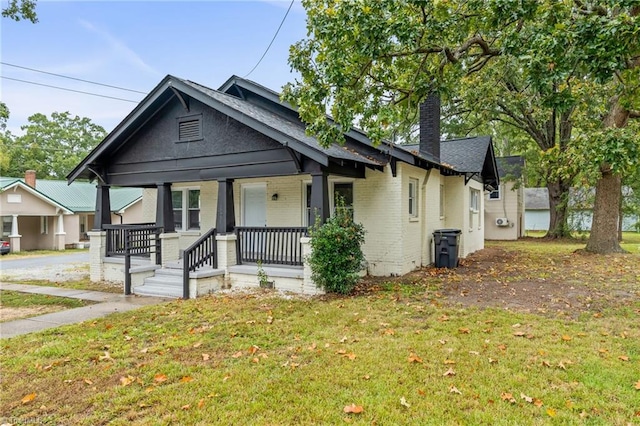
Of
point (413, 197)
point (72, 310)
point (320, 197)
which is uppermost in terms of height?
point (413, 197)

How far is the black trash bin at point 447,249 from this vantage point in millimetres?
11969

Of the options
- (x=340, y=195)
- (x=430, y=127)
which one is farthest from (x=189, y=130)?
(x=430, y=127)

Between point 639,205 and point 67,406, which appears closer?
point 67,406

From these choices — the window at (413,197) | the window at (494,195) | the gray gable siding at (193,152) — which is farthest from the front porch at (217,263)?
the window at (494,195)

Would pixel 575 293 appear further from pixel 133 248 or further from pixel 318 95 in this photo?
pixel 133 248

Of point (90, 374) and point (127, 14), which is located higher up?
point (127, 14)

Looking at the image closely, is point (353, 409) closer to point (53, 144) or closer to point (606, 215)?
point (606, 215)

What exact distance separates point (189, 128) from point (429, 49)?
6233 mm

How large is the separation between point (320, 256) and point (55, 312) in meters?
5.29

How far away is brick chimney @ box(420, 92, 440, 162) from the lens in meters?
12.9

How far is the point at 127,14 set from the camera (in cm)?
1227

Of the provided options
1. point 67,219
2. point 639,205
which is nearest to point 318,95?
point 639,205

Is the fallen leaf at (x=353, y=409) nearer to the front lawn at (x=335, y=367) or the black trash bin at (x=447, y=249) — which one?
the front lawn at (x=335, y=367)

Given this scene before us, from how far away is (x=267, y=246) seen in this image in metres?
9.52
